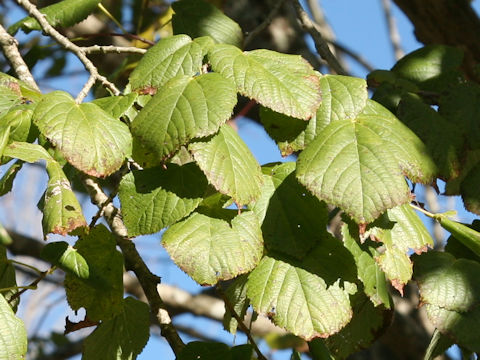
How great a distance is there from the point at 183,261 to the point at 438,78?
2.39 ft

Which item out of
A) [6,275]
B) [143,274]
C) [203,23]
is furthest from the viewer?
[203,23]

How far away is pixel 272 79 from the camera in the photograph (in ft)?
A: 2.95

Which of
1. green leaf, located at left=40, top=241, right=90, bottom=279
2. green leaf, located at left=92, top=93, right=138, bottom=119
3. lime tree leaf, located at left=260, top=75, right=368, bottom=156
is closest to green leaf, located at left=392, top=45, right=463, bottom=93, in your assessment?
lime tree leaf, located at left=260, top=75, right=368, bottom=156

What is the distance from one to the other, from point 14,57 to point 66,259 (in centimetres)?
54

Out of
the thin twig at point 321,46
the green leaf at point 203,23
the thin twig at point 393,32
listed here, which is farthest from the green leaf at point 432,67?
the thin twig at point 393,32

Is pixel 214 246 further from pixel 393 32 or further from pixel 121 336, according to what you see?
pixel 393 32

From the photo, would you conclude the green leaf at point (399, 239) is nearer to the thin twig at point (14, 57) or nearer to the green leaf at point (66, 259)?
the green leaf at point (66, 259)

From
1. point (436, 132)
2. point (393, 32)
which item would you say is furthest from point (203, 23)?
point (393, 32)

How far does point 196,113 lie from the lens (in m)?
0.84

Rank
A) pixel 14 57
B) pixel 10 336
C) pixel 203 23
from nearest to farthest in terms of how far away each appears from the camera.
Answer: pixel 10 336, pixel 14 57, pixel 203 23

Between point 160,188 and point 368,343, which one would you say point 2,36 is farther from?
point 368,343

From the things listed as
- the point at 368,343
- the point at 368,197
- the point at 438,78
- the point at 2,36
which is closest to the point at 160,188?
the point at 368,197

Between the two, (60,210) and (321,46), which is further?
(321,46)

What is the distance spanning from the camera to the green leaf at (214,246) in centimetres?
83
